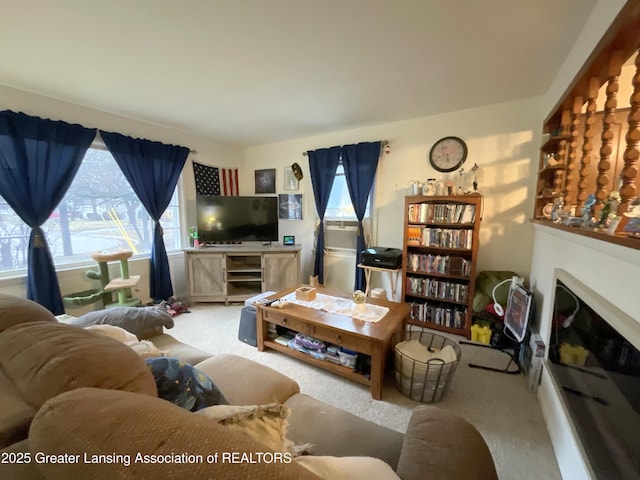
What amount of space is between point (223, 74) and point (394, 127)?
2.01 m

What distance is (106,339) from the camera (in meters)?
0.76

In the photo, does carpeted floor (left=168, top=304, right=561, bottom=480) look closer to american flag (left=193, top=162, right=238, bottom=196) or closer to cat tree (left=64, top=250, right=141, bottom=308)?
cat tree (left=64, top=250, right=141, bottom=308)

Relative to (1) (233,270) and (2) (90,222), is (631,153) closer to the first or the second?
(1) (233,270)

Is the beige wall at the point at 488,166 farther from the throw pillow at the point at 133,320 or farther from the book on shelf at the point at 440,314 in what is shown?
the throw pillow at the point at 133,320

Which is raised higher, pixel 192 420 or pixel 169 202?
pixel 169 202

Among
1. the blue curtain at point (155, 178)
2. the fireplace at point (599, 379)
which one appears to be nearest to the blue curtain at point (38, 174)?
the blue curtain at point (155, 178)

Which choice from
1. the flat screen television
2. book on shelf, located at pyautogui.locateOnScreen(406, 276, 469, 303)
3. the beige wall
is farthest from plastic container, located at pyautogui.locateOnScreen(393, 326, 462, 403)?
the flat screen television

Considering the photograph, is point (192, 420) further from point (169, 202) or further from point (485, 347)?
point (169, 202)

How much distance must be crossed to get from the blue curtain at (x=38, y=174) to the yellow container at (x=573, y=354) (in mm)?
3992

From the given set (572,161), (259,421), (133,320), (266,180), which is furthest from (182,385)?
(266,180)

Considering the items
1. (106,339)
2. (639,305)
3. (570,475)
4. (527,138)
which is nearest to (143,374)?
(106,339)

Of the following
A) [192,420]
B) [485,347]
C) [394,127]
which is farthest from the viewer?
[394,127]

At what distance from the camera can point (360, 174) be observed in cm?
329

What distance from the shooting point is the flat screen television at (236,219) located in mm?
3482
